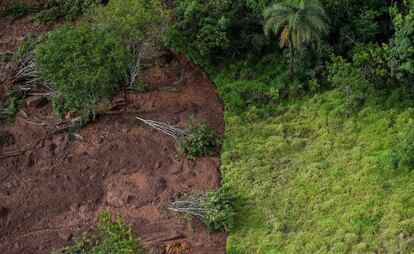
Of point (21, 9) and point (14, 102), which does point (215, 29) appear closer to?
point (14, 102)

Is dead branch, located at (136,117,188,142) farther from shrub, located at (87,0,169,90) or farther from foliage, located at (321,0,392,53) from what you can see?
foliage, located at (321,0,392,53)

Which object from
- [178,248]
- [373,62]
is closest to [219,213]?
[178,248]

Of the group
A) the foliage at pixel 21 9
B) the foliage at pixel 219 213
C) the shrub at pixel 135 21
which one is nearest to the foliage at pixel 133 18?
the shrub at pixel 135 21

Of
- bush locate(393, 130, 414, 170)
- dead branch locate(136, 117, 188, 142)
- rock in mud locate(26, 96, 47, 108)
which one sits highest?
bush locate(393, 130, 414, 170)

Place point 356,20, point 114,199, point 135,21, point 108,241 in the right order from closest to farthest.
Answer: point 108,241 < point 114,199 < point 135,21 < point 356,20

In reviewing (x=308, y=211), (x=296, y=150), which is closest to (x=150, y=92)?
(x=296, y=150)

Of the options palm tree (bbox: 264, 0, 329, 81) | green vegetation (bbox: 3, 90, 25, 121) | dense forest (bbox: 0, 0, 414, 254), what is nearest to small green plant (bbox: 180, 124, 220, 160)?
dense forest (bbox: 0, 0, 414, 254)

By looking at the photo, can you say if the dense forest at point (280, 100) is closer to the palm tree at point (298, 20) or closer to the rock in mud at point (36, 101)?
the palm tree at point (298, 20)
